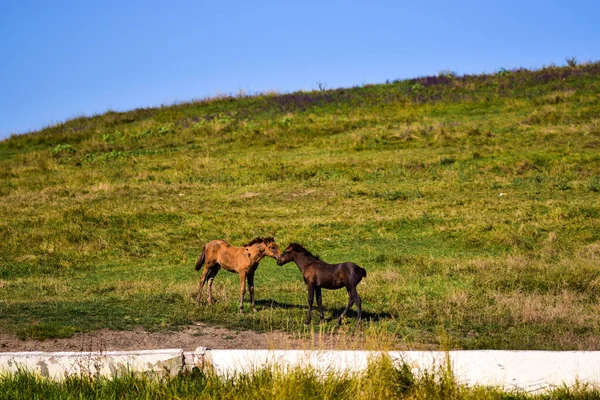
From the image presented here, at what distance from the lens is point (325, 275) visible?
523 inches

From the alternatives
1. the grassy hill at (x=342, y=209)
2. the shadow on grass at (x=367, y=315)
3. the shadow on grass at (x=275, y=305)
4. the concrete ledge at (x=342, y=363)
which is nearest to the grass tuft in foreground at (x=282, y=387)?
the concrete ledge at (x=342, y=363)

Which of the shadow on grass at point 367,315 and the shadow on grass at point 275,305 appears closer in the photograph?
the shadow on grass at point 367,315

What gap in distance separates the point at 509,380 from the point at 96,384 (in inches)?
200

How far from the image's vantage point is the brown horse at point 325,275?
42.7 feet

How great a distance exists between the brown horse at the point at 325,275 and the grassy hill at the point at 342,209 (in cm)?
49

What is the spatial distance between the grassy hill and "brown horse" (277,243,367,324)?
491 mm

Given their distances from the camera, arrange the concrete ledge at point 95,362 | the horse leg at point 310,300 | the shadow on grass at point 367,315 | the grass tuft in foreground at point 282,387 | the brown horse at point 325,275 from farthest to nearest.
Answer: the shadow on grass at point 367,315 < the horse leg at point 310,300 < the brown horse at point 325,275 < the concrete ledge at point 95,362 < the grass tuft in foreground at point 282,387

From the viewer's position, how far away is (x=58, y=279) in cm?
1989

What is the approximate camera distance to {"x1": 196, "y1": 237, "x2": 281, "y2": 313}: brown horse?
14281mm

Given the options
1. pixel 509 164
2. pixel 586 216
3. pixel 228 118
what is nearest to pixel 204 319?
pixel 586 216

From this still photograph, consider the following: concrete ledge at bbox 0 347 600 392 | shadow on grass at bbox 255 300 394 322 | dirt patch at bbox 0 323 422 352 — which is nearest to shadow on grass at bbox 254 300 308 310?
shadow on grass at bbox 255 300 394 322

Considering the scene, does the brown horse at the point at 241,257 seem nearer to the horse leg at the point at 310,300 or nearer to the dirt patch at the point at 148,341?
the horse leg at the point at 310,300

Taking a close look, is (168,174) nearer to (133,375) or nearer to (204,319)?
(204,319)

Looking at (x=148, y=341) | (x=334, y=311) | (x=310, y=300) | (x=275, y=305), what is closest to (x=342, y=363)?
(x=310, y=300)
